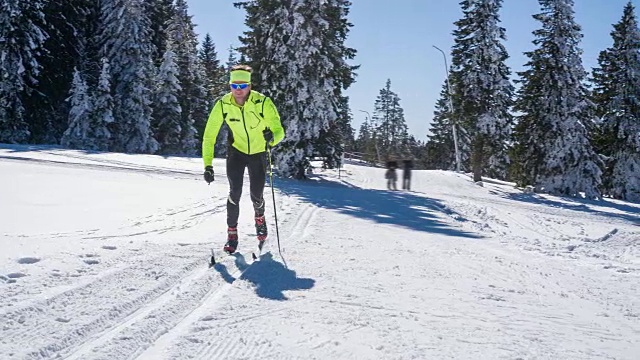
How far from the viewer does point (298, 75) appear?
73.5ft

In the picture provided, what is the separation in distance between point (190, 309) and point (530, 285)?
3.57 metres

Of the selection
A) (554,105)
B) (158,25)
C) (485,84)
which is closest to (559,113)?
(554,105)

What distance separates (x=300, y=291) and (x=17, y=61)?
34.4m

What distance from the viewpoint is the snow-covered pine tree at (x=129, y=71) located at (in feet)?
121

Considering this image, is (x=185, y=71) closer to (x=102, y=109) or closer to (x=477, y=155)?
(x=102, y=109)

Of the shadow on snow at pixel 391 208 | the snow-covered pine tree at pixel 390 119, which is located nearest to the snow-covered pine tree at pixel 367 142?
the snow-covered pine tree at pixel 390 119

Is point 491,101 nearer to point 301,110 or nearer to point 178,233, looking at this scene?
point 301,110

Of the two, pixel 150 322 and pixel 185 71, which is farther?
pixel 185 71

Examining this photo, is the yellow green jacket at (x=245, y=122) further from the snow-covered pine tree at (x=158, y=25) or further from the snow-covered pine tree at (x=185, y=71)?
the snow-covered pine tree at (x=158, y=25)

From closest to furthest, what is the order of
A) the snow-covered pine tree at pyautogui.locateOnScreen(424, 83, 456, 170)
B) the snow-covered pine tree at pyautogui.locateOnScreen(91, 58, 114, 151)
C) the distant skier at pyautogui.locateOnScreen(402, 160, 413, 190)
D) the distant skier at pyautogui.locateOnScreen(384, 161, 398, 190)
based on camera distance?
the distant skier at pyautogui.locateOnScreen(384, 161, 398, 190), the distant skier at pyautogui.locateOnScreen(402, 160, 413, 190), the snow-covered pine tree at pyautogui.locateOnScreen(91, 58, 114, 151), the snow-covered pine tree at pyautogui.locateOnScreen(424, 83, 456, 170)

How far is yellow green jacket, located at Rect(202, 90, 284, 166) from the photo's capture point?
6340 millimetres

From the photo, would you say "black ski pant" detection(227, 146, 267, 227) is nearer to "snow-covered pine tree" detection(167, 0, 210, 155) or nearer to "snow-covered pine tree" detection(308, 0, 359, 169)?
"snow-covered pine tree" detection(308, 0, 359, 169)

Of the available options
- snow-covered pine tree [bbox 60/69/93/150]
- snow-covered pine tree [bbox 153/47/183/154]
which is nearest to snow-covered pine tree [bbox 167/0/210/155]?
snow-covered pine tree [bbox 153/47/183/154]

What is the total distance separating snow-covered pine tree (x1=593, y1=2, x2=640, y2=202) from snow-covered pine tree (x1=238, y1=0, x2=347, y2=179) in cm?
1952
